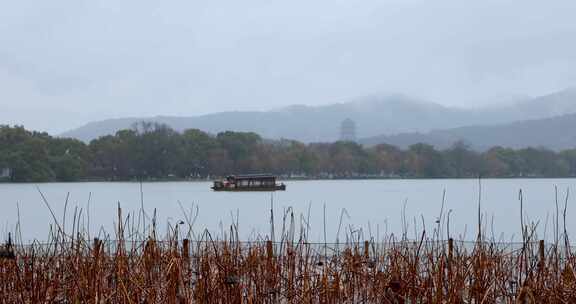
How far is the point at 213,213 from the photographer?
31453mm

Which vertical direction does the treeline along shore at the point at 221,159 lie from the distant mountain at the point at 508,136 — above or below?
below

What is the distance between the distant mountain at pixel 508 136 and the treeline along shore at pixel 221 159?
5298 centimetres

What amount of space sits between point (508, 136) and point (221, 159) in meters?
93.7

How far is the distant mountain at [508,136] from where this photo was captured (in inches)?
5300

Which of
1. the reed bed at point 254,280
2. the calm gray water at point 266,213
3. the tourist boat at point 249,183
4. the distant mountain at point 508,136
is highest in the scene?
→ the distant mountain at point 508,136

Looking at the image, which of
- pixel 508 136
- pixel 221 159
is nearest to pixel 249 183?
pixel 221 159

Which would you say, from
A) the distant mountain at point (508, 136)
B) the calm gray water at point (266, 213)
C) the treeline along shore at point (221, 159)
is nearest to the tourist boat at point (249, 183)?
the calm gray water at point (266, 213)

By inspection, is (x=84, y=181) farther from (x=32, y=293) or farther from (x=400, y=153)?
(x=32, y=293)

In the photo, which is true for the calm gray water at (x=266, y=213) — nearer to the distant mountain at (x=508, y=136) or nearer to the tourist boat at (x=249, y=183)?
the tourist boat at (x=249, y=183)

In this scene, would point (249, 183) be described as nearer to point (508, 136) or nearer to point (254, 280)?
point (254, 280)

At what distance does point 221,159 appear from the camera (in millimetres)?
62844

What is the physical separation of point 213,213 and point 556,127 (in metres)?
132

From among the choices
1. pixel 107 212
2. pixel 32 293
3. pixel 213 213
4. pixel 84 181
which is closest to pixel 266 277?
pixel 32 293

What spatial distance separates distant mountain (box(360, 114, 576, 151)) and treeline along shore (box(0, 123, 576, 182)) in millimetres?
52977
